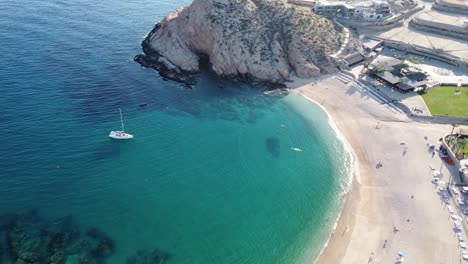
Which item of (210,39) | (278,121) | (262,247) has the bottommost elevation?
(262,247)

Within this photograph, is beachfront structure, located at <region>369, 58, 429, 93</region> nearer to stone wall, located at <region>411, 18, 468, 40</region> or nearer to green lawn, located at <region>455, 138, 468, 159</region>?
green lawn, located at <region>455, 138, 468, 159</region>

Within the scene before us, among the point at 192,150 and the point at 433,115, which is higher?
the point at 433,115

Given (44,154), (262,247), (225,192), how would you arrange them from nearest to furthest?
(262,247), (225,192), (44,154)

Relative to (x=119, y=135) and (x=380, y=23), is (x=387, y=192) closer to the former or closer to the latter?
(x=119, y=135)

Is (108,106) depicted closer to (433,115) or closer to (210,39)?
(210,39)

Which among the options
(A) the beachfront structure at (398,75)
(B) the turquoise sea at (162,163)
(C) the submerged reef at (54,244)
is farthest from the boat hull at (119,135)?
(A) the beachfront structure at (398,75)

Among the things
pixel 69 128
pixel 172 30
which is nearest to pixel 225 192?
pixel 69 128

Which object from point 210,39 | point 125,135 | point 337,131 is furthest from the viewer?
point 210,39

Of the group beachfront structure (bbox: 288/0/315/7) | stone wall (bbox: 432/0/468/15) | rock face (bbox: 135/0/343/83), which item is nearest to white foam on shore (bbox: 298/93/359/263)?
rock face (bbox: 135/0/343/83)
